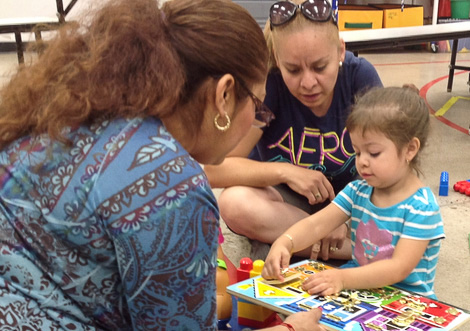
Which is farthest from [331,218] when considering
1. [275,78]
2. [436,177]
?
[436,177]

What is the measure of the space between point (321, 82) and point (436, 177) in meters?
1.53

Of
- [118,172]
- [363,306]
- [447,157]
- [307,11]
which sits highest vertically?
[307,11]

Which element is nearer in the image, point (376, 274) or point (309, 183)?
point (376, 274)

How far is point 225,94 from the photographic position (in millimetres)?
1029

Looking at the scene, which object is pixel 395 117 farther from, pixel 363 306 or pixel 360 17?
pixel 360 17

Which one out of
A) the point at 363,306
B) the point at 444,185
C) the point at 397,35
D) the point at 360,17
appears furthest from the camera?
the point at 360,17

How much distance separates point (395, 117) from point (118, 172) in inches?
36.7

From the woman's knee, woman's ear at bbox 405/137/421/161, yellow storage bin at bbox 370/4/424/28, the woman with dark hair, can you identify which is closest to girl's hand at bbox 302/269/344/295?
woman's ear at bbox 405/137/421/161

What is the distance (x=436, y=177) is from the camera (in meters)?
3.14

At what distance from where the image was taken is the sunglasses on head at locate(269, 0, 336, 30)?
180cm

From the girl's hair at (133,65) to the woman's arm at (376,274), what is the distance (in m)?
0.75

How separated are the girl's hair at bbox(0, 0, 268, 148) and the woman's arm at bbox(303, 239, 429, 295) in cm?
75

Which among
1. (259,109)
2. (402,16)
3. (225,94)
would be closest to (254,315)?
(259,109)

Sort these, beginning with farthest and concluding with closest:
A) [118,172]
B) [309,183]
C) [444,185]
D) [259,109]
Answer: [444,185] < [309,183] < [259,109] < [118,172]
